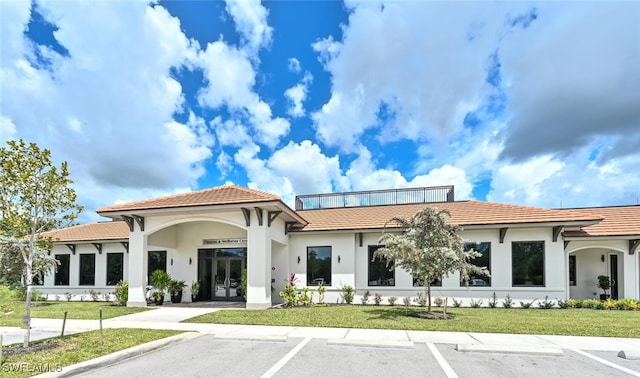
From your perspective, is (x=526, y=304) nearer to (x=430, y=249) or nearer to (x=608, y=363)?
(x=430, y=249)

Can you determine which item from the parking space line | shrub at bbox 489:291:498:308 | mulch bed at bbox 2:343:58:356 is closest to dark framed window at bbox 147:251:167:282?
mulch bed at bbox 2:343:58:356

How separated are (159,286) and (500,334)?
13.8m

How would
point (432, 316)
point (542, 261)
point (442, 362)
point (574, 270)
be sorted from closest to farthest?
1. point (442, 362)
2. point (432, 316)
3. point (542, 261)
4. point (574, 270)

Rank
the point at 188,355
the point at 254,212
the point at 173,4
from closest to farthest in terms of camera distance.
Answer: the point at 188,355 < the point at 173,4 < the point at 254,212

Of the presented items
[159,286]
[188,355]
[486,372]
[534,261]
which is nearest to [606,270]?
[534,261]

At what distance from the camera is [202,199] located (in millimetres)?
15898

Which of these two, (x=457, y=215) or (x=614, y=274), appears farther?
(x=614, y=274)

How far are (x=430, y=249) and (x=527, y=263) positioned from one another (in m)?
6.65

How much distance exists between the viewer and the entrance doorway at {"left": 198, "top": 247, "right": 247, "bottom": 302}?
1895 centimetres

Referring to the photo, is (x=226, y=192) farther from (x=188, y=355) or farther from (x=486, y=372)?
(x=486, y=372)

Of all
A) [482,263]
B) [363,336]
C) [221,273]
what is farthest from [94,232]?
[482,263]

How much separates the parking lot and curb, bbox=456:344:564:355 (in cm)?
8

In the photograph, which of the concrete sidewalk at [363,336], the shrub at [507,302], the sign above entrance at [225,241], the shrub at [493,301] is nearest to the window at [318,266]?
the sign above entrance at [225,241]

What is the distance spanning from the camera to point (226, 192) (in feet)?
54.0
